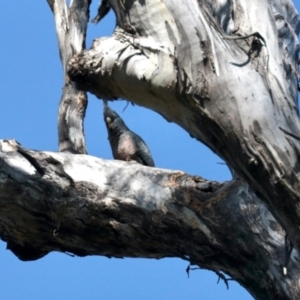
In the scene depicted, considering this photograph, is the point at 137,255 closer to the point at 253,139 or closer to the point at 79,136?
the point at 79,136

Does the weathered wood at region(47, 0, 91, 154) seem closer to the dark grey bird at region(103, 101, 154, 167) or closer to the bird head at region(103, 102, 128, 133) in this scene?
the dark grey bird at region(103, 101, 154, 167)

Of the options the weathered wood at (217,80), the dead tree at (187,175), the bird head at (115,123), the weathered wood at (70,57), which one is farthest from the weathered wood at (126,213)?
the bird head at (115,123)

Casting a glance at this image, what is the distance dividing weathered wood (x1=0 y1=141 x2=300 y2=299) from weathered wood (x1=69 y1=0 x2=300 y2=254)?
0.77 meters

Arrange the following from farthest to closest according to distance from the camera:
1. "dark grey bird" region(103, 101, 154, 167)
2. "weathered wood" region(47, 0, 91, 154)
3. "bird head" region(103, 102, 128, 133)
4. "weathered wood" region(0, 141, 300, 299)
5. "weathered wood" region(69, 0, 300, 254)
Result: "bird head" region(103, 102, 128, 133), "dark grey bird" region(103, 101, 154, 167), "weathered wood" region(47, 0, 91, 154), "weathered wood" region(0, 141, 300, 299), "weathered wood" region(69, 0, 300, 254)

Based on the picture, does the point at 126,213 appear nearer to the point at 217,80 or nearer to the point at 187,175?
the point at 187,175

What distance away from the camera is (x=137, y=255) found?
158 inches

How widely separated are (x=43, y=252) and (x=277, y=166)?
2.03 m

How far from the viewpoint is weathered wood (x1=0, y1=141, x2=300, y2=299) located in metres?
3.51

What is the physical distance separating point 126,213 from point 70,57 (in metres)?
1.51

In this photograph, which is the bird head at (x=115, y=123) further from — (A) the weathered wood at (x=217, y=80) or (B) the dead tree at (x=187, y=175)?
(A) the weathered wood at (x=217, y=80)

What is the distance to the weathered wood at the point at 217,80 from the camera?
8.42ft

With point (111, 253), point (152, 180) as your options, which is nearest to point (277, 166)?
point (152, 180)

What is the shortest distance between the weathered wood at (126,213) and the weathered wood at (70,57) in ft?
2.19

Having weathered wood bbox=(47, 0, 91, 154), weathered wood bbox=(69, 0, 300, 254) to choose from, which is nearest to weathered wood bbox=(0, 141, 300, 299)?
weathered wood bbox=(47, 0, 91, 154)
